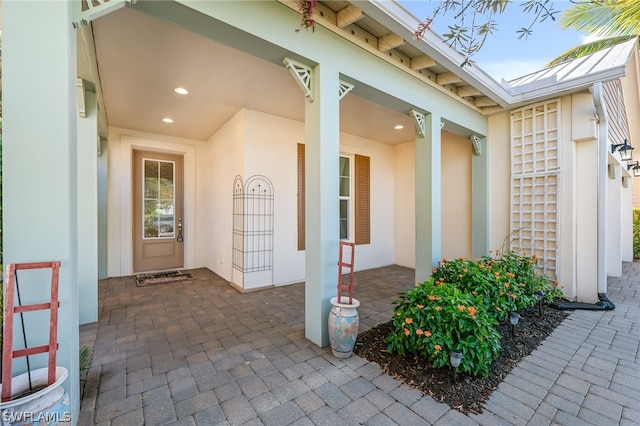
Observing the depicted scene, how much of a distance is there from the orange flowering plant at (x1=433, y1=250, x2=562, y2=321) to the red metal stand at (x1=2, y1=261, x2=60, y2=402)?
112 inches

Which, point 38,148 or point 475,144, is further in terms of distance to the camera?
point 475,144

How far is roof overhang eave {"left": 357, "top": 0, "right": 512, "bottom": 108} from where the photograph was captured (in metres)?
2.23

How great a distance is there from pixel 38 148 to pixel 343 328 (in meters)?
2.22

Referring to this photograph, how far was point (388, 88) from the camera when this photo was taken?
2.93 meters

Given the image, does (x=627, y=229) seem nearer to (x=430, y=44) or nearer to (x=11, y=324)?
(x=430, y=44)

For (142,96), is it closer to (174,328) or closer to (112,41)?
(112,41)

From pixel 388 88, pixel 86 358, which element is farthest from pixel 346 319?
pixel 388 88

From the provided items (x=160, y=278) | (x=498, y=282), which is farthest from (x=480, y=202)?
(x=160, y=278)

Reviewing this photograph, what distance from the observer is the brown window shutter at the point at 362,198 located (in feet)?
18.1

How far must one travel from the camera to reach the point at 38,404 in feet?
3.64

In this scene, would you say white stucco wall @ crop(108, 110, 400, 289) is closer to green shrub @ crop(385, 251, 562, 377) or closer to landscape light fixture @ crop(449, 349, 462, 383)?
green shrub @ crop(385, 251, 562, 377)

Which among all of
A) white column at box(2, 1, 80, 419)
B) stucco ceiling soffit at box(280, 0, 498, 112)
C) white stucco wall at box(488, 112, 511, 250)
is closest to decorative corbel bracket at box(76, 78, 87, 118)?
white column at box(2, 1, 80, 419)

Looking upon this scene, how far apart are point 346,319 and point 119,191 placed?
4.85 metres

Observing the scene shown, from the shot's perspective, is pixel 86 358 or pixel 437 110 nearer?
pixel 86 358
